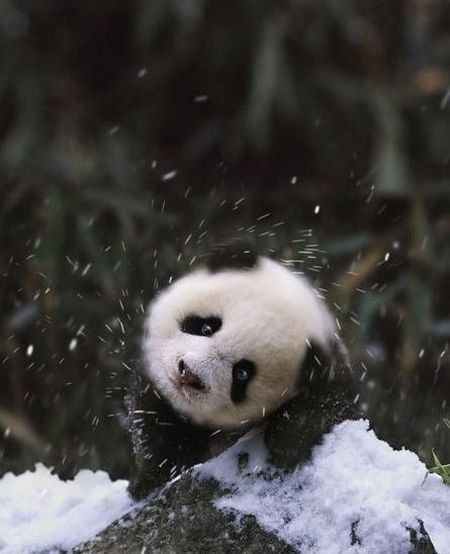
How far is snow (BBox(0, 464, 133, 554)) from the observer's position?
138 cm

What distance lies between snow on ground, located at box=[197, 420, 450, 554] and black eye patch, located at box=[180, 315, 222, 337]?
0.54 ft

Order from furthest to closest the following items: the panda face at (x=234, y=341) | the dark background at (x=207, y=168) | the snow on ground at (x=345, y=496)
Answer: the dark background at (x=207, y=168), the panda face at (x=234, y=341), the snow on ground at (x=345, y=496)

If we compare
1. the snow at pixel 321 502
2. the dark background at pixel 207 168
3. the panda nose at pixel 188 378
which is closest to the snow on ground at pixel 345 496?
the snow at pixel 321 502

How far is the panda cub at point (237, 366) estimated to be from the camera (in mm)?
1316

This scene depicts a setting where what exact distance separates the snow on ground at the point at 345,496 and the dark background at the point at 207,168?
148cm

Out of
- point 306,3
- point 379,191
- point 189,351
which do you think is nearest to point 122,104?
point 306,3

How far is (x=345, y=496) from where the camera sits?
1.24 m

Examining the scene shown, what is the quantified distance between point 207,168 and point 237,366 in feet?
8.40

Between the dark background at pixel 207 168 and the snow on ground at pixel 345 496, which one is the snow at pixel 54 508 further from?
the dark background at pixel 207 168

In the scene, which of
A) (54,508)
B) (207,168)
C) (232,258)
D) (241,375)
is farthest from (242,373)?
(207,168)

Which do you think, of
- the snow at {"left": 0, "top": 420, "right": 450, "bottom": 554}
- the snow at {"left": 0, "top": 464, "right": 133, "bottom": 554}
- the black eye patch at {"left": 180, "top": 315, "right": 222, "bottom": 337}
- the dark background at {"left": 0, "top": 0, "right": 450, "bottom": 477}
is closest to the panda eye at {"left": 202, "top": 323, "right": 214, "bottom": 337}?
the black eye patch at {"left": 180, "top": 315, "right": 222, "bottom": 337}

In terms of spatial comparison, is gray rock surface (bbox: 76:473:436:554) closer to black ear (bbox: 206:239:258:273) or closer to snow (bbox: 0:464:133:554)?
snow (bbox: 0:464:133:554)

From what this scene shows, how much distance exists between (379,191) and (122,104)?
0.95 m

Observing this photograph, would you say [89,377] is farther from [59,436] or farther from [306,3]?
[306,3]
